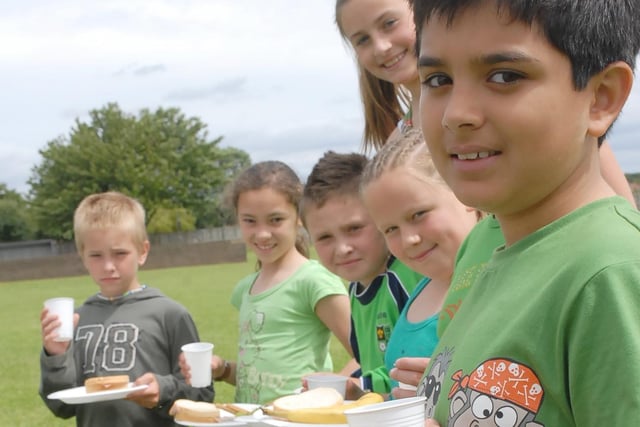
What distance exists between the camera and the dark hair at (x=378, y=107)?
13.9 feet

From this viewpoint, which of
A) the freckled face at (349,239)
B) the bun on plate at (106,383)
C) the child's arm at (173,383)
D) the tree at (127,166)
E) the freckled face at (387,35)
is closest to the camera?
the freckled face at (349,239)

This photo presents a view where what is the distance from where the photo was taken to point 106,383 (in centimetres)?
404

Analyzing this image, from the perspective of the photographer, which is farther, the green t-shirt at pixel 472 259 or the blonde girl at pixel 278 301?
the blonde girl at pixel 278 301

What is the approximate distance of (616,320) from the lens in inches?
45.6

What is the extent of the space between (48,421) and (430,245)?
6611 mm

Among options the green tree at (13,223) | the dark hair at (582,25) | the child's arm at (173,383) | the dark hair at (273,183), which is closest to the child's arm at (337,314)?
the dark hair at (273,183)

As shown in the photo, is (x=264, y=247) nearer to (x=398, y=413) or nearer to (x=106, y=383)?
(x=106, y=383)

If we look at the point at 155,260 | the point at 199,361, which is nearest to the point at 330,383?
the point at 199,361

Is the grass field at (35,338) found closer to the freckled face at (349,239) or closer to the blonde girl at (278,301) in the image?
the blonde girl at (278,301)

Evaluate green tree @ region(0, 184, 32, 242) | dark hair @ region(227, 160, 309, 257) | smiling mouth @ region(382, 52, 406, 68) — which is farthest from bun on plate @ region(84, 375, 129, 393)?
green tree @ region(0, 184, 32, 242)

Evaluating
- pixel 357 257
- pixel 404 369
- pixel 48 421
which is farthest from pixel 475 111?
pixel 48 421

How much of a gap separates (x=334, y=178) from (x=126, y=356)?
1.70 m

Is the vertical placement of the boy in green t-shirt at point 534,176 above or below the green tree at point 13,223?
below

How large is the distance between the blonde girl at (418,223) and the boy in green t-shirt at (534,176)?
1208 millimetres
